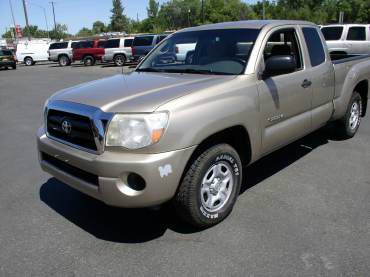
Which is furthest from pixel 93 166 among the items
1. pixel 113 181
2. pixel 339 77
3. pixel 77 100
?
pixel 339 77

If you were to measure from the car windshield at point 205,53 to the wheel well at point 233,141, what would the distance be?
60 cm

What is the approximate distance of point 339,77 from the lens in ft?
18.5

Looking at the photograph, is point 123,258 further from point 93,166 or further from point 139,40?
point 139,40

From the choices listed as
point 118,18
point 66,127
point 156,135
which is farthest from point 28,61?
point 118,18

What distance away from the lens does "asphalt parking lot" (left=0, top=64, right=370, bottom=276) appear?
3.14 meters

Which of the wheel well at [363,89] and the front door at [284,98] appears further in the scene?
the wheel well at [363,89]

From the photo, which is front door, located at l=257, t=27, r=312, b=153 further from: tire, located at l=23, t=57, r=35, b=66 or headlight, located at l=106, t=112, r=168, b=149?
tire, located at l=23, t=57, r=35, b=66

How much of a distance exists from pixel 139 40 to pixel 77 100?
23.2 meters

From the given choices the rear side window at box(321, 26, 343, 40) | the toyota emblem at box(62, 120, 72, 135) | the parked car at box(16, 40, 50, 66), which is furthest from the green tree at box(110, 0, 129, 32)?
the toyota emblem at box(62, 120, 72, 135)

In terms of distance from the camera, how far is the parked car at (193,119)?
10.3 ft

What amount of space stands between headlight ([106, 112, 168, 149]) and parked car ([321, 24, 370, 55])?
14164mm

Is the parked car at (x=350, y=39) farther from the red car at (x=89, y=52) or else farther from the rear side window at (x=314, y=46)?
the red car at (x=89, y=52)

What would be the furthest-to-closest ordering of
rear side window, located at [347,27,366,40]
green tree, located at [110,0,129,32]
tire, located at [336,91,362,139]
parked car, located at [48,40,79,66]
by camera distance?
green tree, located at [110,0,129,32] < parked car, located at [48,40,79,66] < rear side window, located at [347,27,366,40] < tire, located at [336,91,362,139]

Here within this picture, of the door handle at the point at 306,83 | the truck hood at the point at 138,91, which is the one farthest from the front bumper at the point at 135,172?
the door handle at the point at 306,83
